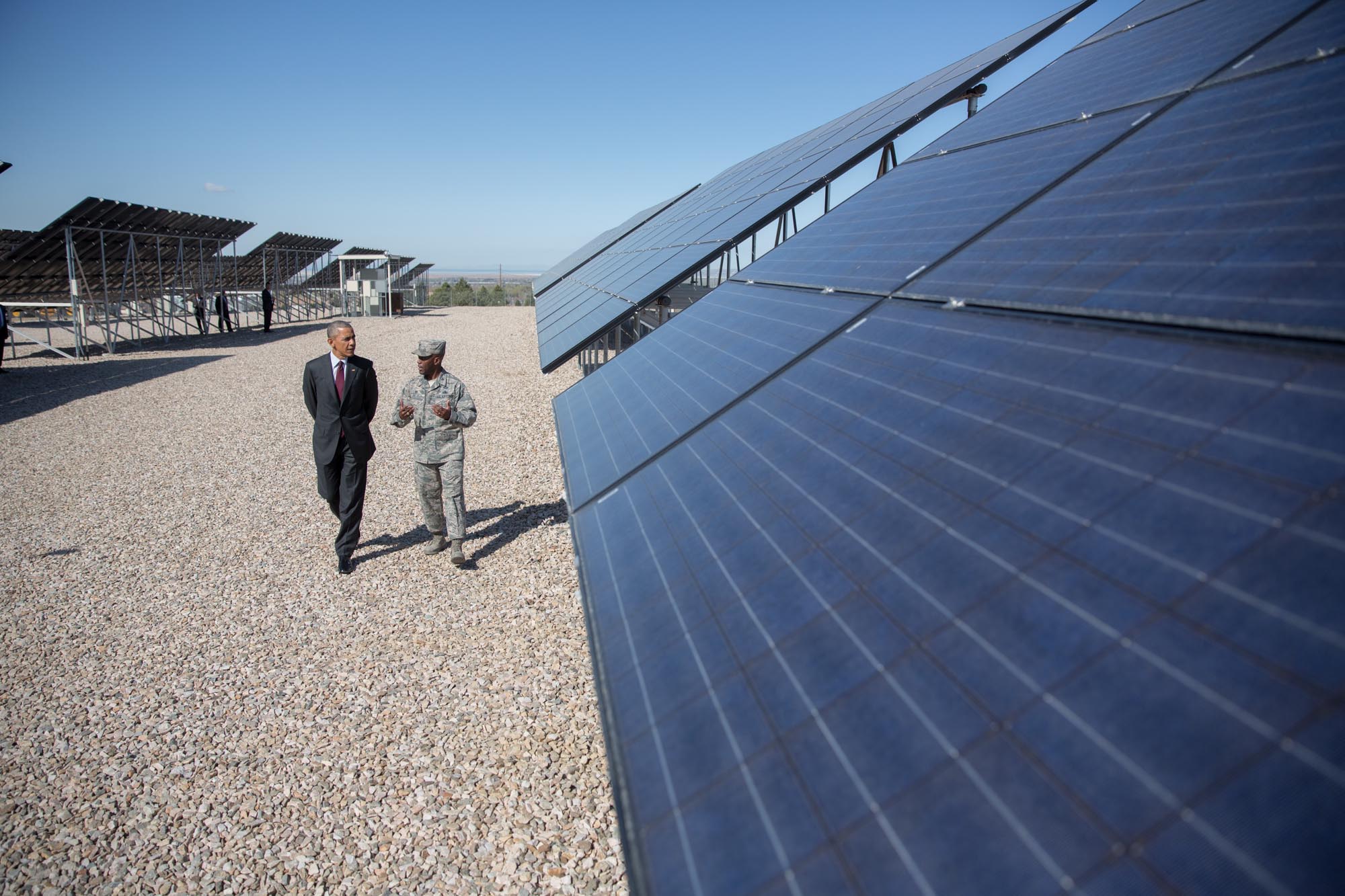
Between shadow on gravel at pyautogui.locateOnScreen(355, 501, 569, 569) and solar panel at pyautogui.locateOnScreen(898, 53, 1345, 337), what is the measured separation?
5.67 m

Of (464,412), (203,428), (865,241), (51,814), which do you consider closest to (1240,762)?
(865,241)

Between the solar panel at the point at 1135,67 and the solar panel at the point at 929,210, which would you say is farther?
the solar panel at the point at 1135,67

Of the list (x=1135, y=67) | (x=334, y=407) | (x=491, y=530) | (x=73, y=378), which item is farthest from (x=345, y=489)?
(x=73, y=378)

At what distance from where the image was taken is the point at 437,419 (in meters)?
7.21

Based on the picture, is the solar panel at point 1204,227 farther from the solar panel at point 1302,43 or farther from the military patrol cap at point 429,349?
the military patrol cap at point 429,349

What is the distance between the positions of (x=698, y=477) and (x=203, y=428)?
13454 millimetres

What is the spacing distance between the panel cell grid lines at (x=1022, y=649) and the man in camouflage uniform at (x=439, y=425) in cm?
493

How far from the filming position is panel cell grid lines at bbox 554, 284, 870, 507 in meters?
4.06

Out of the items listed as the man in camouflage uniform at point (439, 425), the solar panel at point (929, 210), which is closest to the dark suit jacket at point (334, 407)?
the man in camouflage uniform at point (439, 425)

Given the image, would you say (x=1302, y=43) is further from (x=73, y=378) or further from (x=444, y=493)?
(x=73, y=378)

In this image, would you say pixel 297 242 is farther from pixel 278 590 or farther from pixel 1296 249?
pixel 1296 249

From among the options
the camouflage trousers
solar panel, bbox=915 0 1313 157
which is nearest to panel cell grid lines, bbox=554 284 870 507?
the camouflage trousers

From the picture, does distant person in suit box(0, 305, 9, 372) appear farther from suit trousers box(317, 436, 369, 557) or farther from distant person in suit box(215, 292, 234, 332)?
suit trousers box(317, 436, 369, 557)

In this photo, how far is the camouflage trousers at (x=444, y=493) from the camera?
23.8 feet
